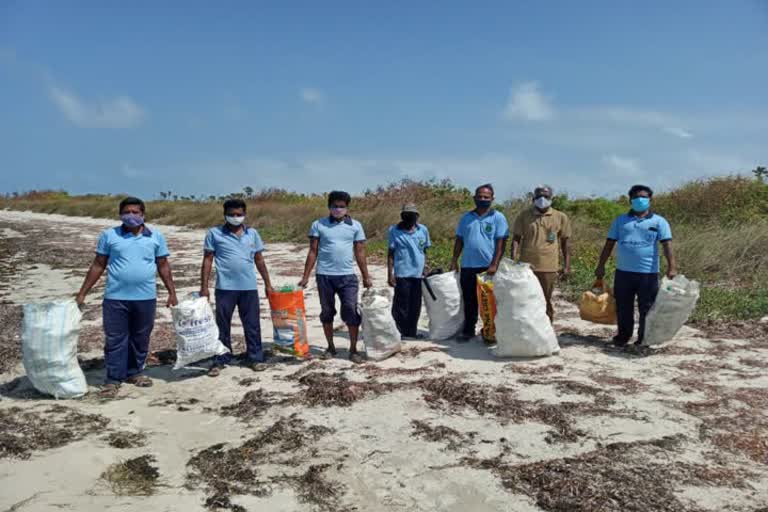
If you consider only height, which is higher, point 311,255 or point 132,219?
point 132,219

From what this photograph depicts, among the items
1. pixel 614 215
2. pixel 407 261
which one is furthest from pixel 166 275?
pixel 614 215

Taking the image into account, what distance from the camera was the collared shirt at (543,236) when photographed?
6.16 meters

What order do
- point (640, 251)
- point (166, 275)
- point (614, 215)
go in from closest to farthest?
1. point (166, 275)
2. point (640, 251)
3. point (614, 215)

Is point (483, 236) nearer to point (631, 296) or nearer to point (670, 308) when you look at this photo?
point (631, 296)

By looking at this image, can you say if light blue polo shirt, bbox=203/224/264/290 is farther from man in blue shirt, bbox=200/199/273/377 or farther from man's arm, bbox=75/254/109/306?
man's arm, bbox=75/254/109/306

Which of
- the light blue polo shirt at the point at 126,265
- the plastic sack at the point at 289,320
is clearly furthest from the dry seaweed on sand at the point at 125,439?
the plastic sack at the point at 289,320

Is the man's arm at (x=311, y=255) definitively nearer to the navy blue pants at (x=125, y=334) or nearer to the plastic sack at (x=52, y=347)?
the navy blue pants at (x=125, y=334)

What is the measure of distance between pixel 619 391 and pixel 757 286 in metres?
5.50

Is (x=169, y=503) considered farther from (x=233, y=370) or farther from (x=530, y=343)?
(x=530, y=343)

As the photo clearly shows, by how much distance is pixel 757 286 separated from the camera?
8977mm

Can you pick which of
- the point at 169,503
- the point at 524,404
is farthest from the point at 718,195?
the point at 169,503

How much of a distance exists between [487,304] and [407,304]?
2.89ft

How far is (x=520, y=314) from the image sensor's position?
5641mm

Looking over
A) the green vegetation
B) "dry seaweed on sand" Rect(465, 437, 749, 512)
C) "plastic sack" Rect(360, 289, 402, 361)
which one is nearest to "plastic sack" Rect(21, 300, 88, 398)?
"plastic sack" Rect(360, 289, 402, 361)
